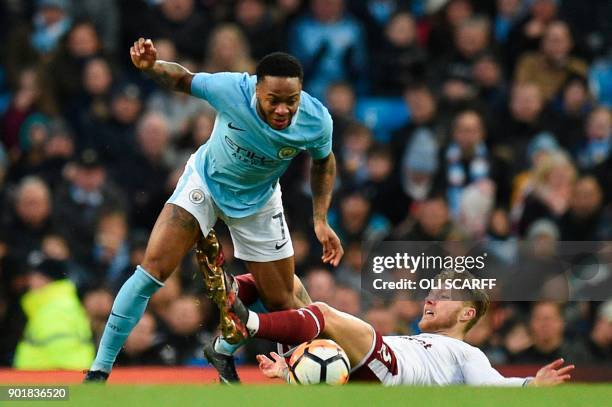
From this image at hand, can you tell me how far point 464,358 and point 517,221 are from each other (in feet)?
12.0

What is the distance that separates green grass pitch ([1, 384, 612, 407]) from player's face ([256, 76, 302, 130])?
1.60 m

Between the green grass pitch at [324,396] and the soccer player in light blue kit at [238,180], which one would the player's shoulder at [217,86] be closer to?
the soccer player in light blue kit at [238,180]

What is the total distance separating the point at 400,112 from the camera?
42.9ft

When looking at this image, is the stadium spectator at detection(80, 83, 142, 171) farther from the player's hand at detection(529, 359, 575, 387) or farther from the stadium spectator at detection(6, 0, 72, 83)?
the player's hand at detection(529, 359, 575, 387)

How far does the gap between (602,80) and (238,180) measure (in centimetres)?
585

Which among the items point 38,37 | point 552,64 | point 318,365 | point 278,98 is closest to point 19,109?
point 38,37

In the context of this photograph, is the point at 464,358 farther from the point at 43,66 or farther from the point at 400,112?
the point at 43,66

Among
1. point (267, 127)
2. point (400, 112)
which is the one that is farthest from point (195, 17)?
point (267, 127)

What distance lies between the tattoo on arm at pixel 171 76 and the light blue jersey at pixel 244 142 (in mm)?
50

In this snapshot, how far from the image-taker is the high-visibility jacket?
10547 mm

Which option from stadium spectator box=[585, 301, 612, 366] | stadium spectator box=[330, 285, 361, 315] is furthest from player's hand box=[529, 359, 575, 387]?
stadium spectator box=[330, 285, 361, 315]

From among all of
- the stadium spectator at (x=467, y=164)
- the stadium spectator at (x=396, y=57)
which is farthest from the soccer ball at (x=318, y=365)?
the stadium spectator at (x=396, y=57)

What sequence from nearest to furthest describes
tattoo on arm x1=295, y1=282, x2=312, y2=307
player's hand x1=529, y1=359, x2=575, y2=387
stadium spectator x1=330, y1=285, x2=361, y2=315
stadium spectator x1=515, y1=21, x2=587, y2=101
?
player's hand x1=529, y1=359, x2=575, y2=387 < tattoo on arm x1=295, y1=282, x2=312, y2=307 < stadium spectator x1=330, y1=285, x2=361, y2=315 < stadium spectator x1=515, y1=21, x2=587, y2=101

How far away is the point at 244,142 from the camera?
836cm
